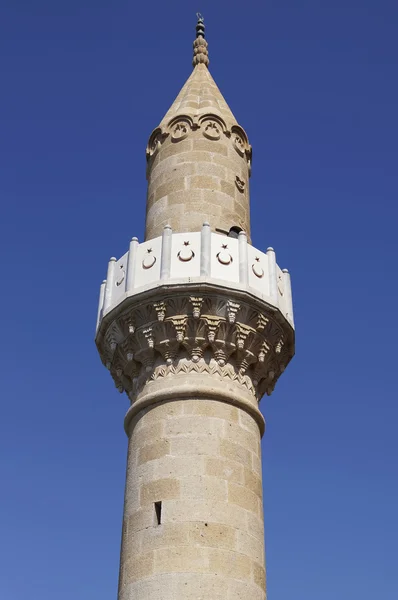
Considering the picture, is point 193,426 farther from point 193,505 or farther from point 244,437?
point 193,505

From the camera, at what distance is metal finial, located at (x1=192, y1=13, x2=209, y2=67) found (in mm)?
15711

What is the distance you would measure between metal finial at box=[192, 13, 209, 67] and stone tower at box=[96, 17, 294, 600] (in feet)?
10.7

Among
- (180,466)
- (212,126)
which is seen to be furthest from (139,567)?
(212,126)

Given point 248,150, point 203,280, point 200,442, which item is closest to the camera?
point 200,442

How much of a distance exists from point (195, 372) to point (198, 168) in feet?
12.2

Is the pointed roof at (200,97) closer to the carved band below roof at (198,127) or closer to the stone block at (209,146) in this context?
the carved band below roof at (198,127)

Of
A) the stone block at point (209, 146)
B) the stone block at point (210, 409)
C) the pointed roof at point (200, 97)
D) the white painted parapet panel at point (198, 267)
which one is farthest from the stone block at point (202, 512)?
the pointed roof at point (200, 97)

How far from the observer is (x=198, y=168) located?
42.4 ft

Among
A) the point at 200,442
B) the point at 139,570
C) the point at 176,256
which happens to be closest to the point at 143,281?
the point at 176,256

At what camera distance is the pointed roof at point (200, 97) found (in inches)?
543

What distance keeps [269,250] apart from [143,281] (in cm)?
198

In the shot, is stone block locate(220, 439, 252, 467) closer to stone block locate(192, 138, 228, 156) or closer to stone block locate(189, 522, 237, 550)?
stone block locate(189, 522, 237, 550)

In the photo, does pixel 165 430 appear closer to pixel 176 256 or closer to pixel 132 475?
pixel 132 475

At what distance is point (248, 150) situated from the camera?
14.2 meters
